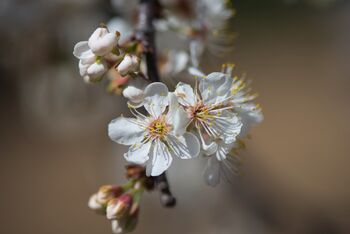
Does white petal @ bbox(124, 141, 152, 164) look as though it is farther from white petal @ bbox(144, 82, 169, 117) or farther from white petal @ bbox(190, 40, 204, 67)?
white petal @ bbox(190, 40, 204, 67)

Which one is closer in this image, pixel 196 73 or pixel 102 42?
pixel 102 42

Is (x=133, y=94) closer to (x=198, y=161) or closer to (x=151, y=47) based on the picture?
(x=151, y=47)

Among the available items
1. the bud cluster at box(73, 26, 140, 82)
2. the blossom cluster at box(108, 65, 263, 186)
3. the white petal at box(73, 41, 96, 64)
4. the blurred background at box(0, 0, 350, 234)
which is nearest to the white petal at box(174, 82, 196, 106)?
the blossom cluster at box(108, 65, 263, 186)

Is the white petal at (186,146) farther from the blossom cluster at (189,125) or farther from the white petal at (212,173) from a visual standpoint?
the white petal at (212,173)

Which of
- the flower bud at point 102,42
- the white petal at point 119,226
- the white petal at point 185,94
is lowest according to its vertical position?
the white petal at point 119,226

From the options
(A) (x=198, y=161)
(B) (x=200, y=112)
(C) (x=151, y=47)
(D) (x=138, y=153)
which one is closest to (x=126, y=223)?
(D) (x=138, y=153)

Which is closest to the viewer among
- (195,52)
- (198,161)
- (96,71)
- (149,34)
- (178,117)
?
(178,117)

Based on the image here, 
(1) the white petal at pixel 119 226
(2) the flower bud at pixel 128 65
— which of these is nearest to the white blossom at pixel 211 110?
(2) the flower bud at pixel 128 65
